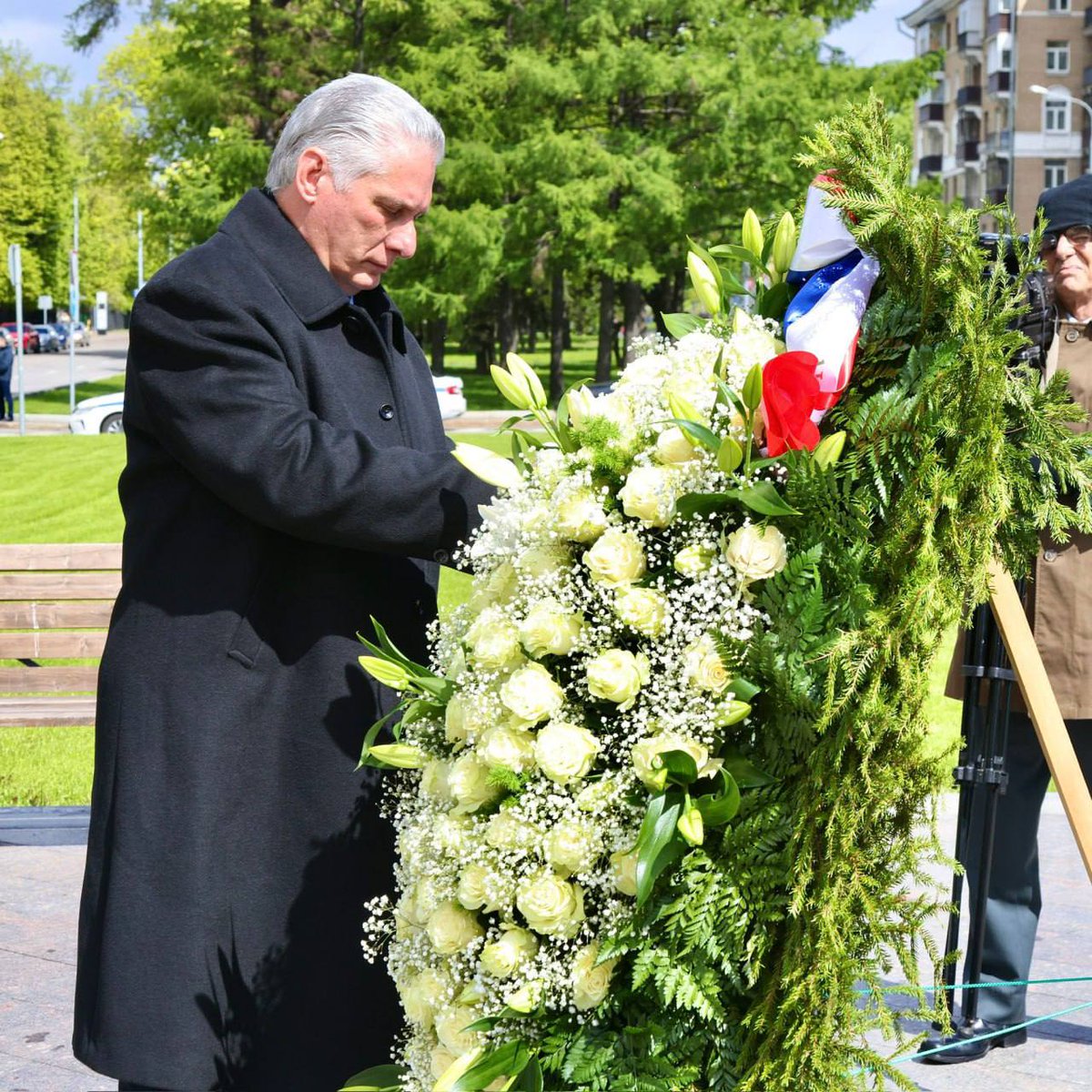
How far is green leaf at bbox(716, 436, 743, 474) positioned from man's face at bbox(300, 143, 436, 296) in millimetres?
792

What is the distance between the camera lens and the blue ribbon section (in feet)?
6.45

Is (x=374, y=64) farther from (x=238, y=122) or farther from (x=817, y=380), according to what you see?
(x=817, y=380)

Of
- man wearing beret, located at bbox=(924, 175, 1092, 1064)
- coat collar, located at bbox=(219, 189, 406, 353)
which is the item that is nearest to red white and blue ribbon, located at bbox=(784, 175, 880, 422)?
coat collar, located at bbox=(219, 189, 406, 353)

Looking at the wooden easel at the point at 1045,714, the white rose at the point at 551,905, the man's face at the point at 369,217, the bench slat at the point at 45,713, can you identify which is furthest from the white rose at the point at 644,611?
the bench slat at the point at 45,713

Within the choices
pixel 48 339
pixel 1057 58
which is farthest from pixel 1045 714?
pixel 1057 58

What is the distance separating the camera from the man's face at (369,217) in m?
2.41

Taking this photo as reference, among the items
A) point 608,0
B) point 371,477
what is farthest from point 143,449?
point 608,0

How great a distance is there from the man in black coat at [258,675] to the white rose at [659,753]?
2.09 ft

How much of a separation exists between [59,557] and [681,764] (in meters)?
5.62

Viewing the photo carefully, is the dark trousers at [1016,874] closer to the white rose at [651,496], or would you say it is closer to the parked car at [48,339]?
the white rose at [651,496]

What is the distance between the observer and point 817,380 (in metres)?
1.80

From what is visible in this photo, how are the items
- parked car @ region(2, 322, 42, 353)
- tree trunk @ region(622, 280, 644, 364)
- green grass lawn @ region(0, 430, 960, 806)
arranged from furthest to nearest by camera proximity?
parked car @ region(2, 322, 42, 353) → tree trunk @ region(622, 280, 644, 364) → green grass lawn @ region(0, 430, 960, 806)

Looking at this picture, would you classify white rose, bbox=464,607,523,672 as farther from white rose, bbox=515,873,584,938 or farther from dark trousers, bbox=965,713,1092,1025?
dark trousers, bbox=965,713,1092,1025

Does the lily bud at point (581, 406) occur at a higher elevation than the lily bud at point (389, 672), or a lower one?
higher
